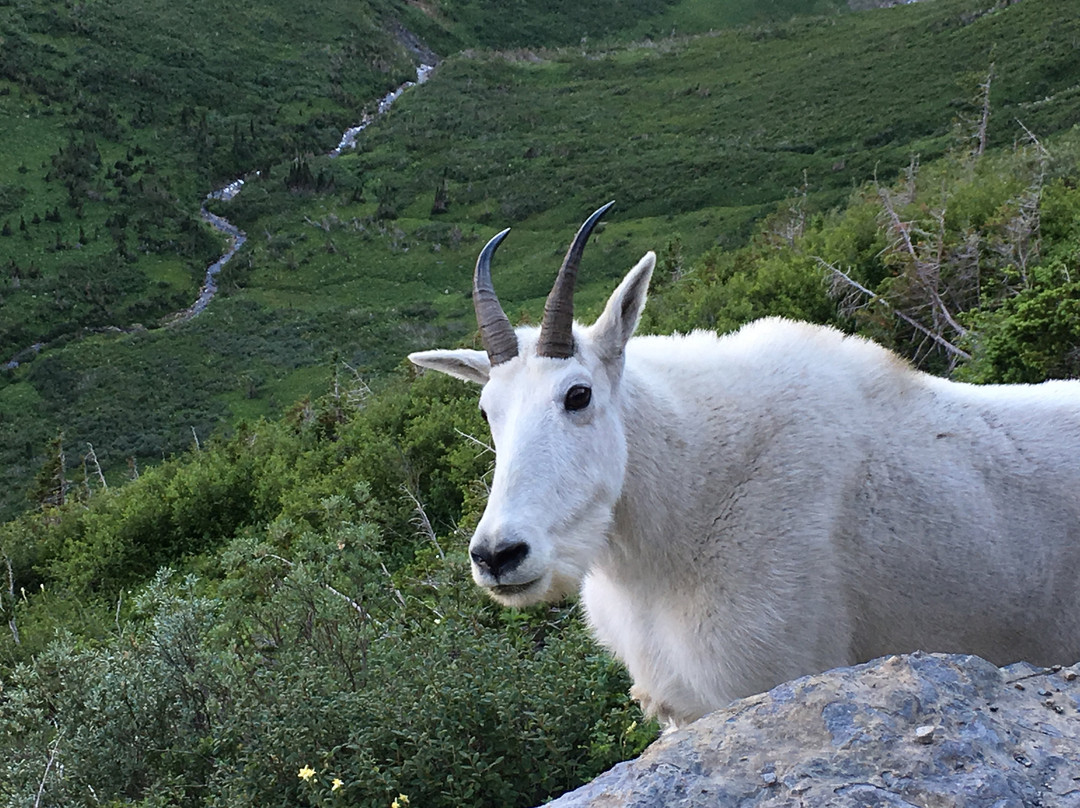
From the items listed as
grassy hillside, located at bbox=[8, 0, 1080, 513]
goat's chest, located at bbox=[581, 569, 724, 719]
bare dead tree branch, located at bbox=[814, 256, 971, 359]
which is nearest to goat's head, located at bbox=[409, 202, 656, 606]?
goat's chest, located at bbox=[581, 569, 724, 719]

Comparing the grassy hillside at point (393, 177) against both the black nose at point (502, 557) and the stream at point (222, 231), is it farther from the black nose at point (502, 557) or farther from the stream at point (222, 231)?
the black nose at point (502, 557)

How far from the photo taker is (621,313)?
424 centimetres

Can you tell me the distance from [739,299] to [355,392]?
8.88 meters

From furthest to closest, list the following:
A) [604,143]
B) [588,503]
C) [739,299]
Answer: [604,143] → [739,299] → [588,503]

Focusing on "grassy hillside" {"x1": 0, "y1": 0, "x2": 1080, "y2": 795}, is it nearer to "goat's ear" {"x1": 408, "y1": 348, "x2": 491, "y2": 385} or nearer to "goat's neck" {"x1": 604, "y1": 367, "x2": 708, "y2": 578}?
"goat's neck" {"x1": 604, "y1": 367, "x2": 708, "y2": 578}

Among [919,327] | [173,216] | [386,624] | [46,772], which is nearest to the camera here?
[46,772]

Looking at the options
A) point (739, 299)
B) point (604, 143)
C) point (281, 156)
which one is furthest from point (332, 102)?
point (739, 299)

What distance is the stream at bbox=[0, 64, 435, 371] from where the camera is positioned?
59844 mm

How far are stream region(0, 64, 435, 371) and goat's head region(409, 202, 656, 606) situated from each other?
62574mm

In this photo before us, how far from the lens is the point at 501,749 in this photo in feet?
14.6

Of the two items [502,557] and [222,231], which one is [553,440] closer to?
[502,557]

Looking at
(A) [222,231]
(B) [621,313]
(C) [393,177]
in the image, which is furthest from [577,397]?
(C) [393,177]

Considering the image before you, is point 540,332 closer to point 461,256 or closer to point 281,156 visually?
point 461,256

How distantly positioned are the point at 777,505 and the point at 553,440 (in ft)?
3.55
